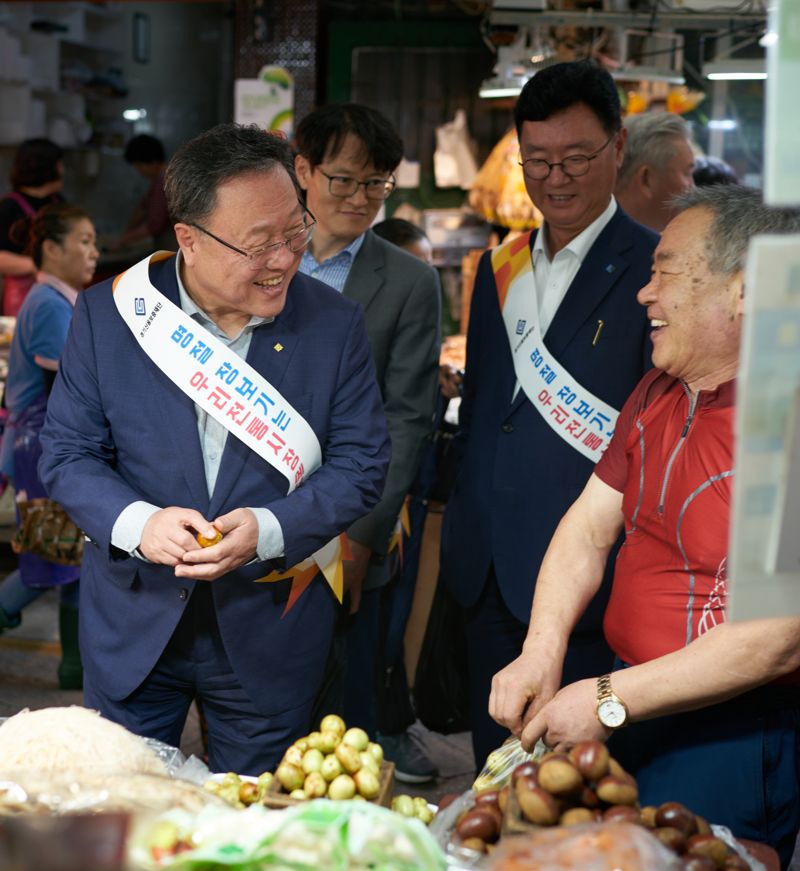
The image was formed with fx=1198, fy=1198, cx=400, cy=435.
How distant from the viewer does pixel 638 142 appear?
4070 mm

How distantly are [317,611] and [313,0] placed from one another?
5.93 meters

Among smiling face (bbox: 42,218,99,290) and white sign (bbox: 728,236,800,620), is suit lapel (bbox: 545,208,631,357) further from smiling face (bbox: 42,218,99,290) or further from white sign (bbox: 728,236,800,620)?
smiling face (bbox: 42,218,99,290)

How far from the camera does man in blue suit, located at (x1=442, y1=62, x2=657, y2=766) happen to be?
103 inches

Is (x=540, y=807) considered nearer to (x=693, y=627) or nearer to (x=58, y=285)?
(x=693, y=627)

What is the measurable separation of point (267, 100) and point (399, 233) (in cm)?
308

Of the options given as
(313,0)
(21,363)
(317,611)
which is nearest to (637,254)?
(317,611)

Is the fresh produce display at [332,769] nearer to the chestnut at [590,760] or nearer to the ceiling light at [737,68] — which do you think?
the chestnut at [590,760]

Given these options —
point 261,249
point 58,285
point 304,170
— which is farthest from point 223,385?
point 58,285

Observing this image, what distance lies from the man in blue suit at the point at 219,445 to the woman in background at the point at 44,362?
2057 mm

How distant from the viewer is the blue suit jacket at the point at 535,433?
2619mm

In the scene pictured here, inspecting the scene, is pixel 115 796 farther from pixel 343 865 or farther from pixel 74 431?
pixel 74 431

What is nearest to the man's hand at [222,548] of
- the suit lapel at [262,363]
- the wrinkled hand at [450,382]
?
the suit lapel at [262,363]

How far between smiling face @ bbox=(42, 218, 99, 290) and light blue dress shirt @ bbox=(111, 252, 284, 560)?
2.26m

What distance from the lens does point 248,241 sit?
7.18 feet
